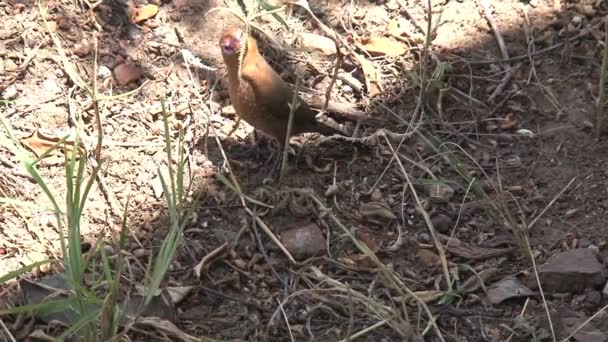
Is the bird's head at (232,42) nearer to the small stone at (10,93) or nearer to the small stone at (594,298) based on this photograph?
the small stone at (10,93)

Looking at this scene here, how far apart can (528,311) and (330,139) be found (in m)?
1.31

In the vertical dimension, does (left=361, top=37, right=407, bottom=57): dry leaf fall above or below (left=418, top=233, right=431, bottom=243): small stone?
above

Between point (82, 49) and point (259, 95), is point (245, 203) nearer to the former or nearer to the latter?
point (259, 95)

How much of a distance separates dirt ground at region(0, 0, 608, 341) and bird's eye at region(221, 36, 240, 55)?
0.40 m

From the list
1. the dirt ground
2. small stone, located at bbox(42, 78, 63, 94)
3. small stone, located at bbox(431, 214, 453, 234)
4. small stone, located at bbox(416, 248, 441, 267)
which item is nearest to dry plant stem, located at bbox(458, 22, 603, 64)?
the dirt ground

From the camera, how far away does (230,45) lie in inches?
144

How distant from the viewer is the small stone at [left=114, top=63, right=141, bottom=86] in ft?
13.4

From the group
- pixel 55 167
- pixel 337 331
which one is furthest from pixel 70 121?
pixel 337 331

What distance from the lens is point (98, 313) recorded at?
2529 mm

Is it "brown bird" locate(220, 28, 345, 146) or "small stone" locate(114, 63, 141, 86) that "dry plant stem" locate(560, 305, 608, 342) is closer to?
"brown bird" locate(220, 28, 345, 146)

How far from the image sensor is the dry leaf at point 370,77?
413 cm

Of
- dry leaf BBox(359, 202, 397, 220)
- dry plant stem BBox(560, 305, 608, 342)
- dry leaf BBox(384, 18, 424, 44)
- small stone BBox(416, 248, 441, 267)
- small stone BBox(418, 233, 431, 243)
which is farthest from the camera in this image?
dry leaf BBox(384, 18, 424, 44)

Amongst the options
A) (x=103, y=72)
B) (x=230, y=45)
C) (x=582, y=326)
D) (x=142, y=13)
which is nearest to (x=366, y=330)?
(x=582, y=326)

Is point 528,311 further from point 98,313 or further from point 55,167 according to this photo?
point 55,167
